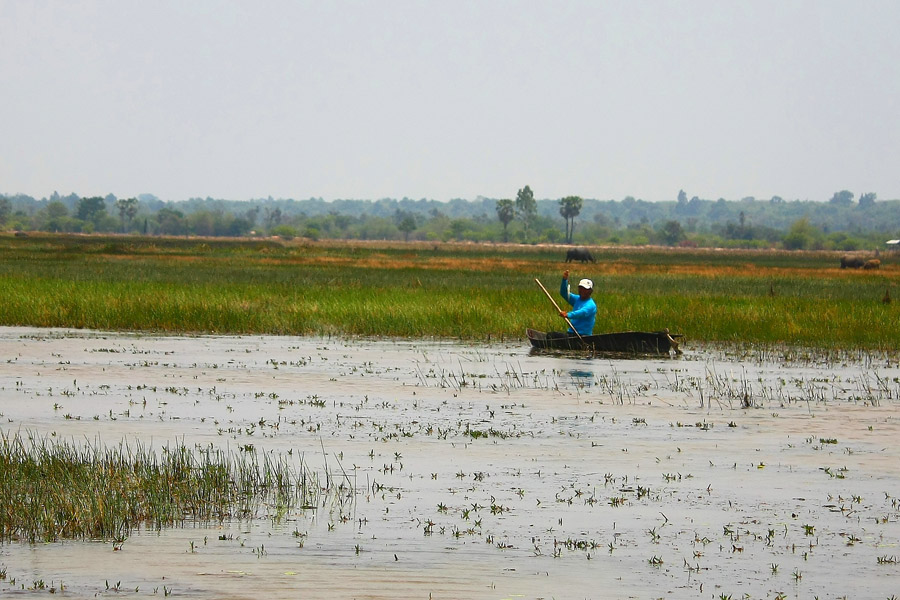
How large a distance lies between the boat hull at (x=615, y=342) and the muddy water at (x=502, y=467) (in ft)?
1.17

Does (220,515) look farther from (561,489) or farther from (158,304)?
(158,304)

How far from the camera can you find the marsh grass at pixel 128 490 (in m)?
9.62

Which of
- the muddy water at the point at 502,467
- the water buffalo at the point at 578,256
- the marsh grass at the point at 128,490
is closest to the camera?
the muddy water at the point at 502,467

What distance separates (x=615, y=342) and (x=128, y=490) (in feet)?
50.8

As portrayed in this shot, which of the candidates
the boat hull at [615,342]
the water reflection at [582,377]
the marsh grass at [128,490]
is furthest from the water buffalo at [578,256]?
the marsh grass at [128,490]

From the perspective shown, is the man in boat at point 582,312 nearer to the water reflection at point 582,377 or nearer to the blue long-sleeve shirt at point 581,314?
the blue long-sleeve shirt at point 581,314

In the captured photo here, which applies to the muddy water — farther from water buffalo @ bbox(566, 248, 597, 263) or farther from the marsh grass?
water buffalo @ bbox(566, 248, 597, 263)

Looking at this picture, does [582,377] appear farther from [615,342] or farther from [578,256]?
[578,256]

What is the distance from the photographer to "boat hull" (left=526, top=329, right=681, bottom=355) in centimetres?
2456

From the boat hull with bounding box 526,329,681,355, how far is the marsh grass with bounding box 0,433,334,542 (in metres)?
13.0

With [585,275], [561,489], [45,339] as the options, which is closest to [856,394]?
[561,489]

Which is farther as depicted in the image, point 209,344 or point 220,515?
point 209,344

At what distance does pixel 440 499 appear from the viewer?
37.0 feet

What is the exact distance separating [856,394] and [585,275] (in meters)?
39.1
